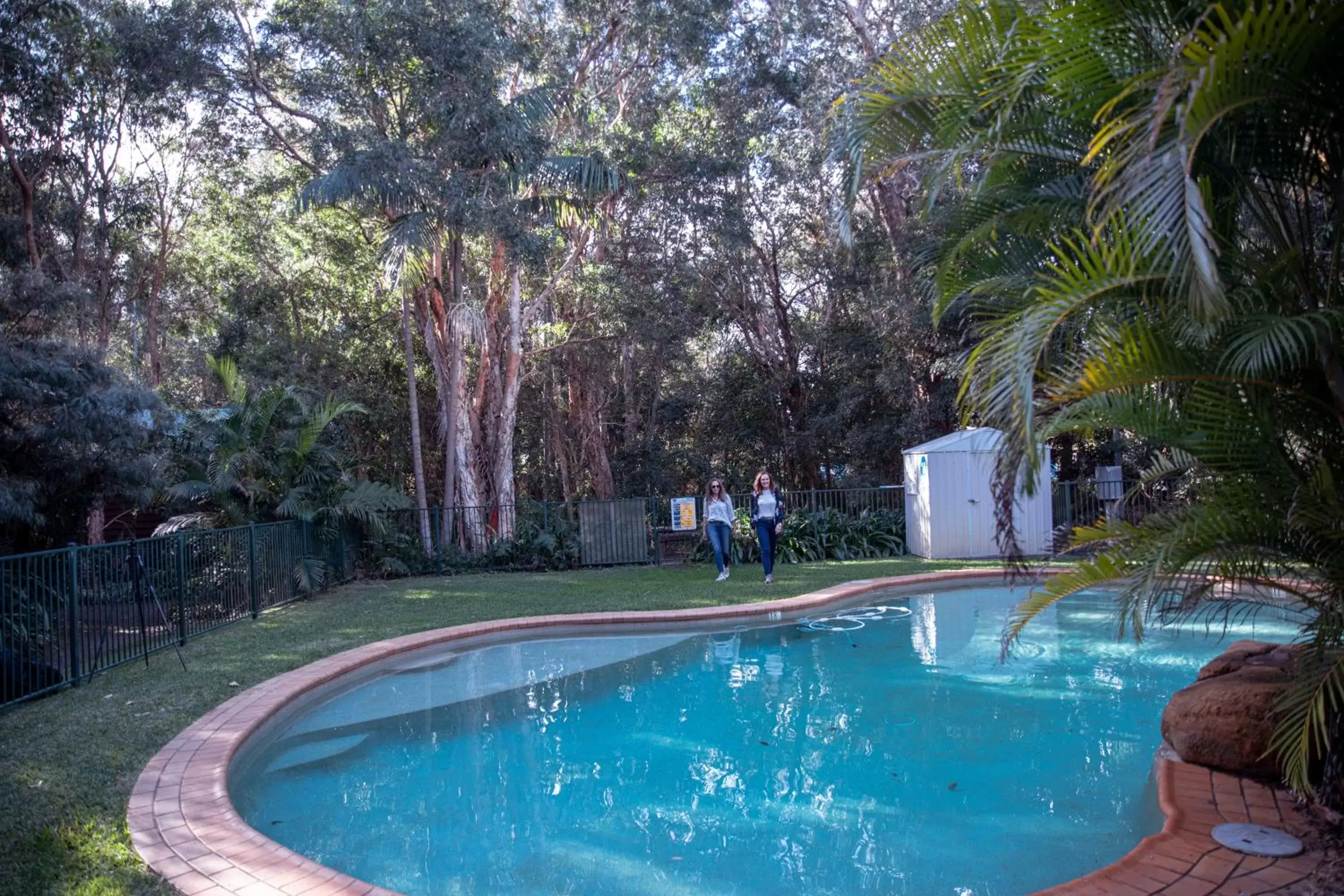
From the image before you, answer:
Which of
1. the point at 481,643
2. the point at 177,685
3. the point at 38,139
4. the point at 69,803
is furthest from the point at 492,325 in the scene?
the point at 69,803

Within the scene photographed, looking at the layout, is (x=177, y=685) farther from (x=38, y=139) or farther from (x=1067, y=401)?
(x=38, y=139)

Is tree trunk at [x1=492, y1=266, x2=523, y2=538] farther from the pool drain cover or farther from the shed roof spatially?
the pool drain cover

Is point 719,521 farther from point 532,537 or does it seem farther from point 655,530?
point 532,537

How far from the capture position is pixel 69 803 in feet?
15.8

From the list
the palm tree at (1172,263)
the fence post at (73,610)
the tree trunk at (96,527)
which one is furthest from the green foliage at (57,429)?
the palm tree at (1172,263)

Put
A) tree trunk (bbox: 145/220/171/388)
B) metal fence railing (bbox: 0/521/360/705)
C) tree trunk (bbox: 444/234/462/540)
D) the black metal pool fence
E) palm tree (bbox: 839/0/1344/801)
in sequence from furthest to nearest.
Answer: tree trunk (bbox: 145/220/171/388) < tree trunk (bbox: 444/234/462/540) < the black metal pool fence < metal fence railing (bbox: 0/521/360/705) < palm tree (bbox: 839/0/1344/801)

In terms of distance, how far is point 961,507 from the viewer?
1577 centimetres

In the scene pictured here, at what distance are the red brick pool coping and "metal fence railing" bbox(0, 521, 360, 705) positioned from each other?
2.22 m

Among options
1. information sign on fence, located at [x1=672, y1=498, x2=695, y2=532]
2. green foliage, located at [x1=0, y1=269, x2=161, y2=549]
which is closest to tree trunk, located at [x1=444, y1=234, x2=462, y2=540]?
information sign on fence, located at [x1=672, y1=498, x2=695, y2=532]

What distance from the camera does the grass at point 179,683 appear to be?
4.17 metres

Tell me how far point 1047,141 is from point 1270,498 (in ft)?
6.25

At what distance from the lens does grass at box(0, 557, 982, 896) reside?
4.17 m

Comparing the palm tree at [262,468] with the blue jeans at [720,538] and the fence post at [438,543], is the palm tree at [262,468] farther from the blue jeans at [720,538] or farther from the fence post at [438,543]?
the blue jeans at [720,538]

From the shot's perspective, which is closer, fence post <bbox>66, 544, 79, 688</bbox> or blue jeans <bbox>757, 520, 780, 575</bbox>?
fence post <bbox>66, 544, 79, 688</bbox>
